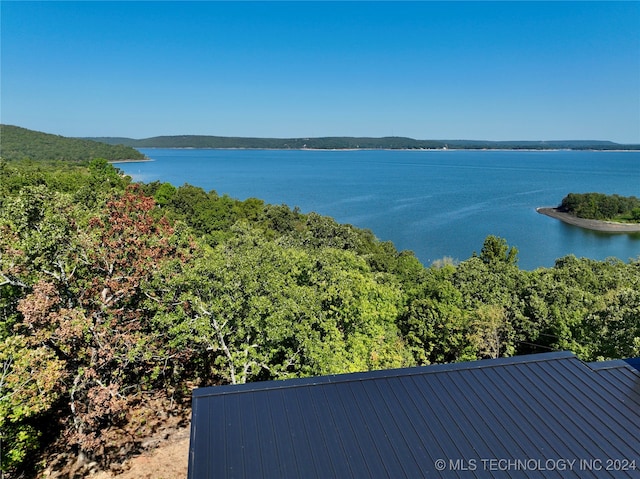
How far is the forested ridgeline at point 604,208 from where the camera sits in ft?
253

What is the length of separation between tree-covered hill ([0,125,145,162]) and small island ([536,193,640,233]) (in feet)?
429

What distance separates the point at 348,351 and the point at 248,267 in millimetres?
5412

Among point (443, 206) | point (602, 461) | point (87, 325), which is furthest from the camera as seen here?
point (443, 206)

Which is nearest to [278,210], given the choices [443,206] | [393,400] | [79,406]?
[79,406]

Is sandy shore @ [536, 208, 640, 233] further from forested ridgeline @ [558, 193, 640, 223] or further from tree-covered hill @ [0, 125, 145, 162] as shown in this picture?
tree-covered hill @ [0, 125, 145, 162]

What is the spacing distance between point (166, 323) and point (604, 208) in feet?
302

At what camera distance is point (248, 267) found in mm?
13297

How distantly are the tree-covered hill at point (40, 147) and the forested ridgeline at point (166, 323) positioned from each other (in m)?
115

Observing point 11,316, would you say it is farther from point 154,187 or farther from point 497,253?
point 154,187

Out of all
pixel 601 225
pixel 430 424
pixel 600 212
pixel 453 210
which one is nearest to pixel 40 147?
pixel 453 210

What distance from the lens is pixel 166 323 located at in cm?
1248

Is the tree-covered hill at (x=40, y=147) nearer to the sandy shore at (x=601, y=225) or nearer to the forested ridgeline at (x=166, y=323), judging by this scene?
the forested ridgeline at (x=166, y=323)

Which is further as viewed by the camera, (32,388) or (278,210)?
(278,210)

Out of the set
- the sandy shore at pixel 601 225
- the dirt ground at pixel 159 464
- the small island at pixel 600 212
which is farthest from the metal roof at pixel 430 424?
the small island at pixel 600 212
